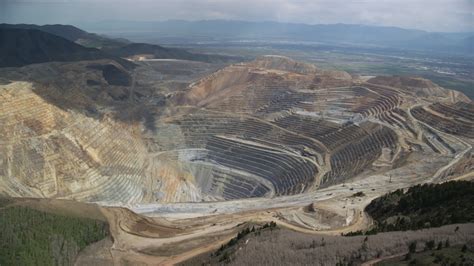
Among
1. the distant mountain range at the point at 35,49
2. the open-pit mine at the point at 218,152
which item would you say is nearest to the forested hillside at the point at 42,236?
the open-pit mine at the point at 218,152

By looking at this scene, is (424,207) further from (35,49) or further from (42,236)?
(35,49)

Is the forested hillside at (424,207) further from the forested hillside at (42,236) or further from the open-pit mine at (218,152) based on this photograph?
the forested hillside at (42,236)

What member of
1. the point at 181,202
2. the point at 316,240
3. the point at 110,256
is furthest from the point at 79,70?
the point at 316,240

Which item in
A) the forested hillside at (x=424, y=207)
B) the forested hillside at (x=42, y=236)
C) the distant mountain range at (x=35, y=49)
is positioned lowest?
the forested hillside at (x=42, y=236)

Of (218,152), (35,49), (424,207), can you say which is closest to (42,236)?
(424,207)

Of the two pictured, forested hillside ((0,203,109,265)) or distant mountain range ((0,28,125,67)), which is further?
distant mountain range ((0,28,125,67))

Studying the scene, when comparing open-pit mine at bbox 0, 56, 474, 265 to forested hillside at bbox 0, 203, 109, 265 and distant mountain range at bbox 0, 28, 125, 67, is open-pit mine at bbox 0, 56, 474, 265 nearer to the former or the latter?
forested hillside at bbox 0, 203, 109, 265

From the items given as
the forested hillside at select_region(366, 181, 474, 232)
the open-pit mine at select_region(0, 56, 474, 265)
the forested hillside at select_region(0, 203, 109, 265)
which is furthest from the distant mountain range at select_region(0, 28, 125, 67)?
the forested hillside at select_region(366, 181, 474, 232)

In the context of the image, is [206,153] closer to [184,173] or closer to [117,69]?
[184,173]

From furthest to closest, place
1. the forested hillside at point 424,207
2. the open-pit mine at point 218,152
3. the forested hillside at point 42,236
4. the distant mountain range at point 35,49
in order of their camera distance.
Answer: the distant mountain range at point 35,49, the open-pit mine at point 218,152, the forested hillside at point 42,236, the forested hillside at point 424,207
